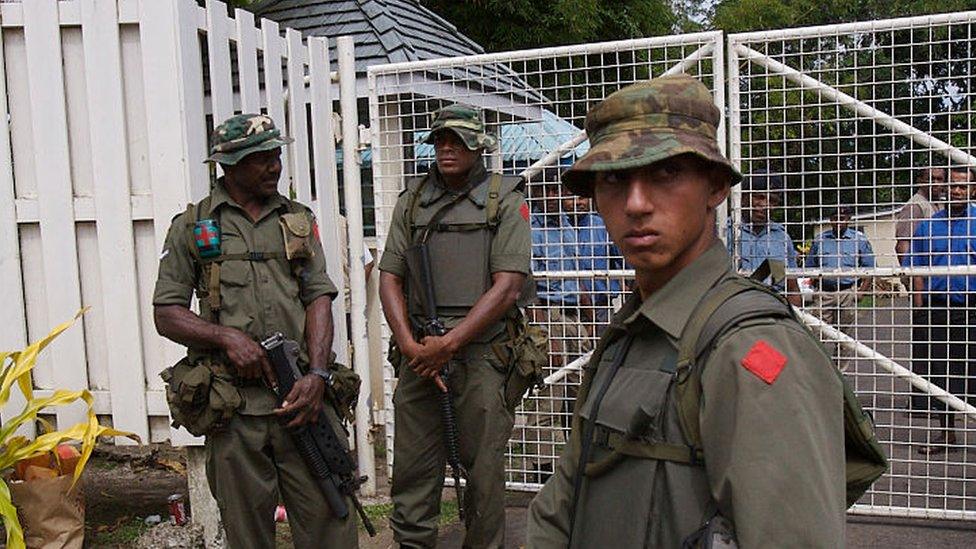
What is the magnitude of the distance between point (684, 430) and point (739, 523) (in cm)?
19

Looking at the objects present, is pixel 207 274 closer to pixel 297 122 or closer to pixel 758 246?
pixel 297 122

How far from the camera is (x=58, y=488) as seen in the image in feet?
12.1

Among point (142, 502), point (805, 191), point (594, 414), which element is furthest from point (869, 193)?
point (142, 502)

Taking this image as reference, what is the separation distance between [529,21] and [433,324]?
869cm

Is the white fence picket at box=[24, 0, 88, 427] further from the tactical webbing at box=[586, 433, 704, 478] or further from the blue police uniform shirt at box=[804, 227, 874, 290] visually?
the blue police uniform shirt at box=[804, 227, 874, 290]

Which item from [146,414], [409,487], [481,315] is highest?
[481,315]

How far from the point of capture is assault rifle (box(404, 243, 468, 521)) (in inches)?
151

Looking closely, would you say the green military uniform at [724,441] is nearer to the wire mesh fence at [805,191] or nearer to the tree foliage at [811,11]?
the wire mesh fence at [805,191]

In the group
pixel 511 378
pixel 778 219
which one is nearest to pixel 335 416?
pixel 511 378

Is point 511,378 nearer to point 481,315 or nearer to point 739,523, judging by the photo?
point 481,315

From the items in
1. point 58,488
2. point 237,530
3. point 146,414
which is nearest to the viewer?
point 237,530

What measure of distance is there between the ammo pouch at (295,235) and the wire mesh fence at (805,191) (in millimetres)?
1394

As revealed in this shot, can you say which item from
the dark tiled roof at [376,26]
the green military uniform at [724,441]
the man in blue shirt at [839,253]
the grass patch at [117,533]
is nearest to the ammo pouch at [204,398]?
the grass patch at [117,533]

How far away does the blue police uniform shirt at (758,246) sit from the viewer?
442 centimetres
